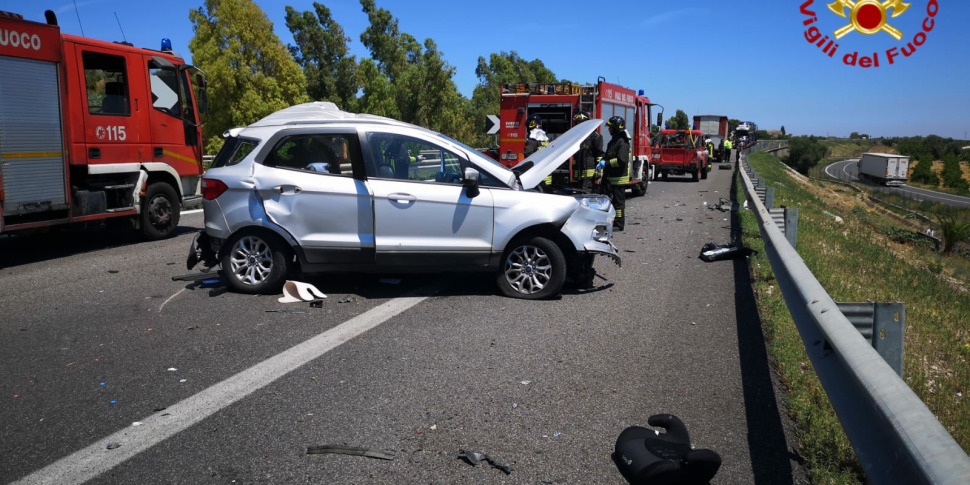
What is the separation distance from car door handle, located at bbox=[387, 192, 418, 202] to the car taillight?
1.76 m

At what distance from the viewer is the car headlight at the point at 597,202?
784cm

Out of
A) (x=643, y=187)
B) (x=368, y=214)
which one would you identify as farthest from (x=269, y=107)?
(x=368, y=214)

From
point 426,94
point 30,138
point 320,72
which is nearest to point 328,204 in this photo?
point 30,138

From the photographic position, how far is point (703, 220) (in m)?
15.4

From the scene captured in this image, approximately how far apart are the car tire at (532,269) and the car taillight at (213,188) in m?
3.04

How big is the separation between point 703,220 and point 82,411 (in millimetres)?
13058

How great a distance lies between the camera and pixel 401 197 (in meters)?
7.45

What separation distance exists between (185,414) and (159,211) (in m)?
8.51

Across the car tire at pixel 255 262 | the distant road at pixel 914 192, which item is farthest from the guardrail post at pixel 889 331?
the distant road at pixel 914 192

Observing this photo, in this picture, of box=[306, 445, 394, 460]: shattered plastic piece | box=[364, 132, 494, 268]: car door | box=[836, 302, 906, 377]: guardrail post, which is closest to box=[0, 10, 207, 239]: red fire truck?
box=[364, 132, 494, 268]: car door

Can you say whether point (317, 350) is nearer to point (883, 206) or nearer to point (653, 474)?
point (653, 474)

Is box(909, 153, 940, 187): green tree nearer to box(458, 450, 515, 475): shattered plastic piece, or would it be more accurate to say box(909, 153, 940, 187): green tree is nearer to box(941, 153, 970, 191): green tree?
box(941, 153, 970, 191): green tree

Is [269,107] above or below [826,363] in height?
above

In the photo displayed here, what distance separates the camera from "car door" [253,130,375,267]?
293 inches
